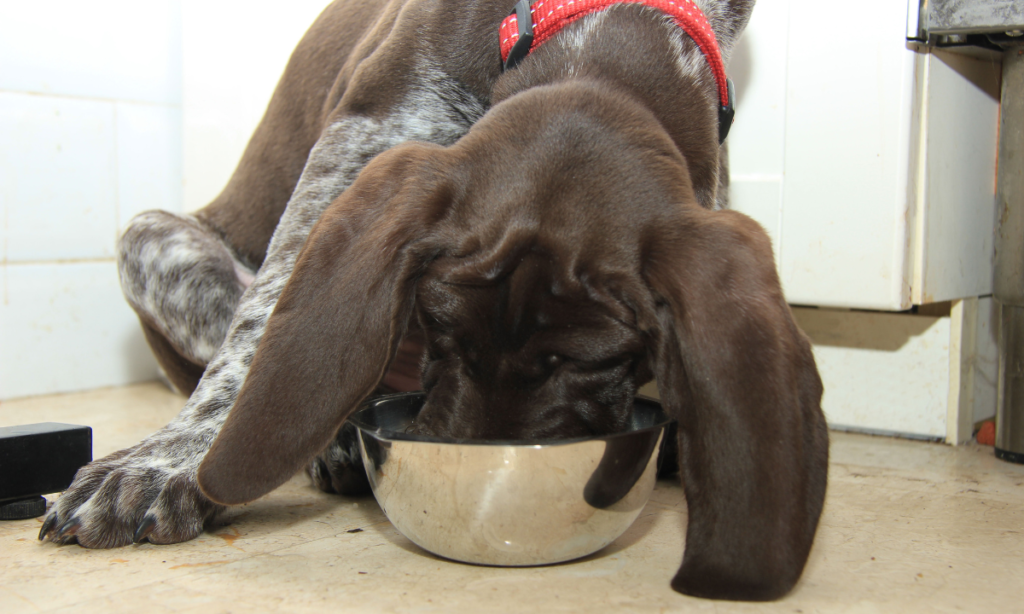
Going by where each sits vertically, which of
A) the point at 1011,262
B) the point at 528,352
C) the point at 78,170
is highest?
the point at 78,170

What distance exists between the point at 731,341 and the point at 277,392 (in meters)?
0.74

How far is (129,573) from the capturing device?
5.28 feet

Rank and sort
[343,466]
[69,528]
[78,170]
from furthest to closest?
[78,170] → [343,466] → [69,528]

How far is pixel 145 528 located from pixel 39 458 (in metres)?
0.37

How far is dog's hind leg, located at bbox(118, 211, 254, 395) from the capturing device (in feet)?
9.05

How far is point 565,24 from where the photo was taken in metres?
2.02

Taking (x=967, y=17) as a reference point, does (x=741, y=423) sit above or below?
below

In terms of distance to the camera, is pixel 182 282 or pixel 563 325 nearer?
pixel 563 325

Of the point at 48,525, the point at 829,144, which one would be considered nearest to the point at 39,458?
the point at 48,525

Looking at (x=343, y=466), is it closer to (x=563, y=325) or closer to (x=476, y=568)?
(x=476, y=568)

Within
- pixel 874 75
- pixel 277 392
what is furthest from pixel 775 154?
pixel 277 392

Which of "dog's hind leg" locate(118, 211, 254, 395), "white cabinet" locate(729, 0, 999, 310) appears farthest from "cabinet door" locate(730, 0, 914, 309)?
"dog's hind leg" locate(118, 211, 254, 395)

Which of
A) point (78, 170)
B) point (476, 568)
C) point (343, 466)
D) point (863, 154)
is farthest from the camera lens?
point (78, 170)

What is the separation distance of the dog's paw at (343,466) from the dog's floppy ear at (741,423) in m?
0.96
